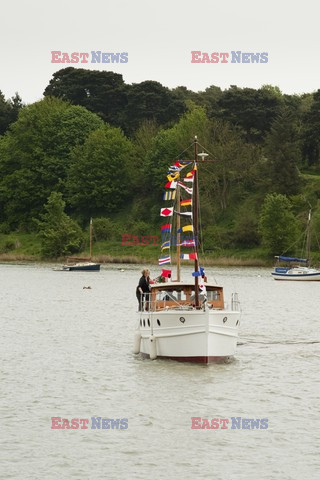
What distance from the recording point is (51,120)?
6693 inches

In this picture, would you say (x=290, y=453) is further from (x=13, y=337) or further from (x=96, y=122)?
(x=96, y=122)

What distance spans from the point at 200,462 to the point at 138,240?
11781cm

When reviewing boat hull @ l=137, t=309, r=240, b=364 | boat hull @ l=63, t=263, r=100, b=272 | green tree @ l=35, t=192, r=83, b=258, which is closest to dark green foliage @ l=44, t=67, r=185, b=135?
green tree @ l=35, t=192, r=83, b=258

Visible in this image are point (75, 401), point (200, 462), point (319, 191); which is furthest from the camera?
point (319, 191)

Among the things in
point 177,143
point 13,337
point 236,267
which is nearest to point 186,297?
point 13,337

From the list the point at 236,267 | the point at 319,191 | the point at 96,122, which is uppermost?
the point at 96,122

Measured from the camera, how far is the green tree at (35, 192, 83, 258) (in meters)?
147

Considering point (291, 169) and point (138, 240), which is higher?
point (291, 169)

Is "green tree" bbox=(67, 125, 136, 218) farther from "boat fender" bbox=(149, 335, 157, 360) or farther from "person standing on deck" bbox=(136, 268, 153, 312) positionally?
"boat fender" bbox=(149, 335, 157, 360)

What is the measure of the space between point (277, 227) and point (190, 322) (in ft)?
299

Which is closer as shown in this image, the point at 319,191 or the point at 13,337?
the point at 13,337

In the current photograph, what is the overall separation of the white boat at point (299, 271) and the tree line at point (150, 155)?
562 cm

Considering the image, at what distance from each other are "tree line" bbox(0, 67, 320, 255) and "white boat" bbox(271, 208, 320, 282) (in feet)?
18.4

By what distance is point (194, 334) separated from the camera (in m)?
38.9
